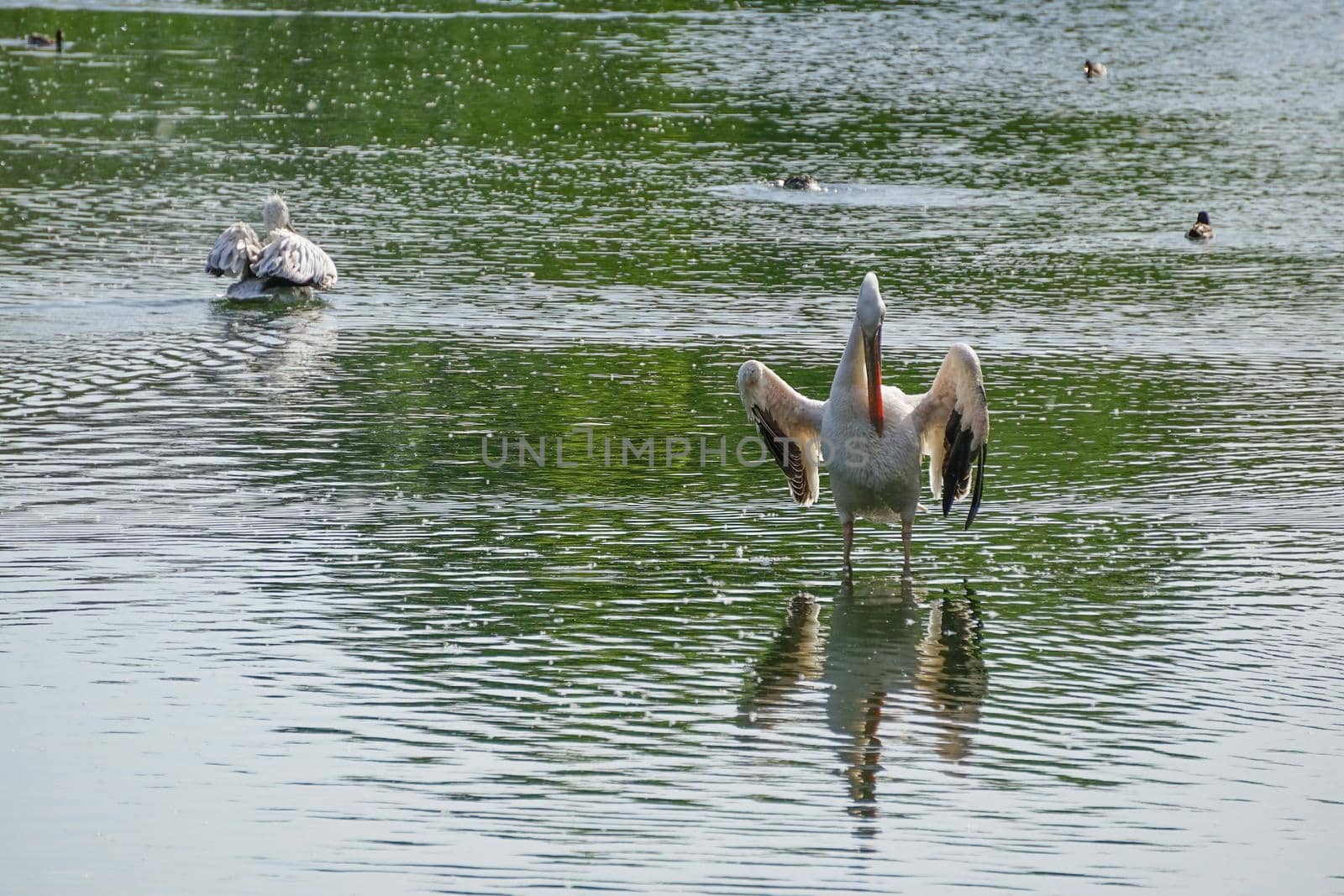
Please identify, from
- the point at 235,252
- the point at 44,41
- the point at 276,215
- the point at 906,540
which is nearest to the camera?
the point at 906,540

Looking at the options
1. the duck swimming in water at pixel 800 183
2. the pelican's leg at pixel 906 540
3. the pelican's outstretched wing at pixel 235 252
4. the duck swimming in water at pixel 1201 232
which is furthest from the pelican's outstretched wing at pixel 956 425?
the duck swimming in water at pixel 800 183

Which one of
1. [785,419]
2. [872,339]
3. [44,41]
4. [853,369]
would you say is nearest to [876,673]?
[853,369]

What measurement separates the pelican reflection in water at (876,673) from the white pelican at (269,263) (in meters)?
9.04

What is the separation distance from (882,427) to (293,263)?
29.6 ft

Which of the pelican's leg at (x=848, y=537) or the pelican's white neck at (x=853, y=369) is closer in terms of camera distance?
the pelican's white neck at (x=853, y=369)

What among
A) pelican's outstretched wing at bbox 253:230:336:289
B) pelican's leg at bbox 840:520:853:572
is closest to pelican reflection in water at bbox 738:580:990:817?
pelican's leg at bbox 840:520:853:572

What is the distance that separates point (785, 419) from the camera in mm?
11750

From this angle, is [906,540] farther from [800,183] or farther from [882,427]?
[800,183]

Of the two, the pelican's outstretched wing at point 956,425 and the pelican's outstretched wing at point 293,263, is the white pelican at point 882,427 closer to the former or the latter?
the pelican's outstretched wing at point 956,425

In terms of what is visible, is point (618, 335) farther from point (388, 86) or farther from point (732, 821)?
point (388, 86)

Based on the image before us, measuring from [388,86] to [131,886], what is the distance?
28983 millimetres

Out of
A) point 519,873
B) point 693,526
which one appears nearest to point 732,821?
point 519,873

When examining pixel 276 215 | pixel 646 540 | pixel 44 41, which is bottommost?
pixel 646 540

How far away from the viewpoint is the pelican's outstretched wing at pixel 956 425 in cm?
1095
